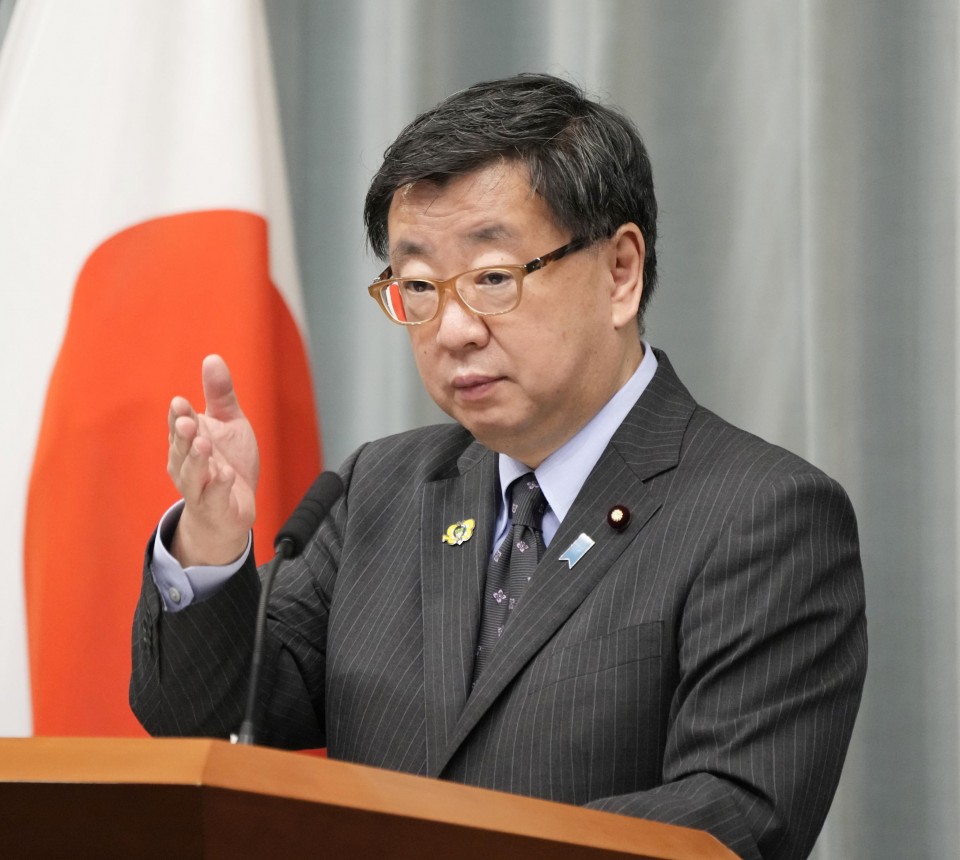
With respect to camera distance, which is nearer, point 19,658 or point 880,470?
point 19,658

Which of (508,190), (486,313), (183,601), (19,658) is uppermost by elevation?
(508,190)

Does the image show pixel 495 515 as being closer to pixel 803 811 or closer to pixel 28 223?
pixel 803 811

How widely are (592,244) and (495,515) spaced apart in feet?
1.32

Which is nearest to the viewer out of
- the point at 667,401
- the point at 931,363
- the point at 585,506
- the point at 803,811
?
the point at 803,811

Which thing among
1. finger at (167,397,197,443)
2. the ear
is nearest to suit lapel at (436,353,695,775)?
the ear

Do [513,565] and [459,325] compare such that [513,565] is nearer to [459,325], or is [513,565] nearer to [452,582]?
[452,582]

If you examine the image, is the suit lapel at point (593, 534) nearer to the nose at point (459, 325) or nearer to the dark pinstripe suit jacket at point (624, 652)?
the dark pinstripe suit jacket at point (624, 652)

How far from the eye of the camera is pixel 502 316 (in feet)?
5.84

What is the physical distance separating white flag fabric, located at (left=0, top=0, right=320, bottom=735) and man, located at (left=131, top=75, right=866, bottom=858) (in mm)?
461

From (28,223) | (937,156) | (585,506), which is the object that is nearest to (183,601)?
(585,506)

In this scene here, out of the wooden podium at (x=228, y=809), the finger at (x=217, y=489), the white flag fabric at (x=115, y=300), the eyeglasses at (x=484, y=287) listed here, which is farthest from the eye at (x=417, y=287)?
the wooden podium at (x=228, y=809)

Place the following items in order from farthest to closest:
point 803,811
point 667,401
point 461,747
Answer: point 667,401, point 461,747, point 803,811

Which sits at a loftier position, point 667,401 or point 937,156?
point 937,156

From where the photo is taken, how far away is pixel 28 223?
240 cm
